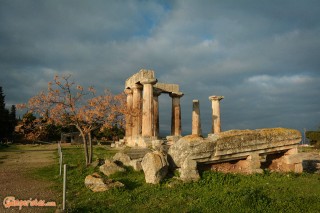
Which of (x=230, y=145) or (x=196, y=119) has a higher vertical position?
(x=196, y=119)

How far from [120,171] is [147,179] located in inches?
84.9

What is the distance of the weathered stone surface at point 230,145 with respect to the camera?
11.0 metres

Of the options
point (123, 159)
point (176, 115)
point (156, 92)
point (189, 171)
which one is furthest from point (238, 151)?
point (176, 115)

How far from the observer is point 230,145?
457 inches

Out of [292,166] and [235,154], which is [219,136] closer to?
[235,154]

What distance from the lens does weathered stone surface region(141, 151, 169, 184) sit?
9.99 m

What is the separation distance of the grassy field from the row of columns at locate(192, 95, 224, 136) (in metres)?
22.6

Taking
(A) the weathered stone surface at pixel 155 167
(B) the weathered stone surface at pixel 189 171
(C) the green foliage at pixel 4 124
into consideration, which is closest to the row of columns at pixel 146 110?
(A) the weathered stone surface at pixel 155 167

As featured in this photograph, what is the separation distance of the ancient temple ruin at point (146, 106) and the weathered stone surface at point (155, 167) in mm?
6711

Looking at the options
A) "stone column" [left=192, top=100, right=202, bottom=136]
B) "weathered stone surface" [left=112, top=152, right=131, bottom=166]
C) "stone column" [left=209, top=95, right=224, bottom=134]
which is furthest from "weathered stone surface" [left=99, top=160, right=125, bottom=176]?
"stone column" [left=209, top=95, right=224, bottom=134]

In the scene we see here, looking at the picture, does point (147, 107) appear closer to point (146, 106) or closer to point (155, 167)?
point (146, 106)

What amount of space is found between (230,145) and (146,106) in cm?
1470
